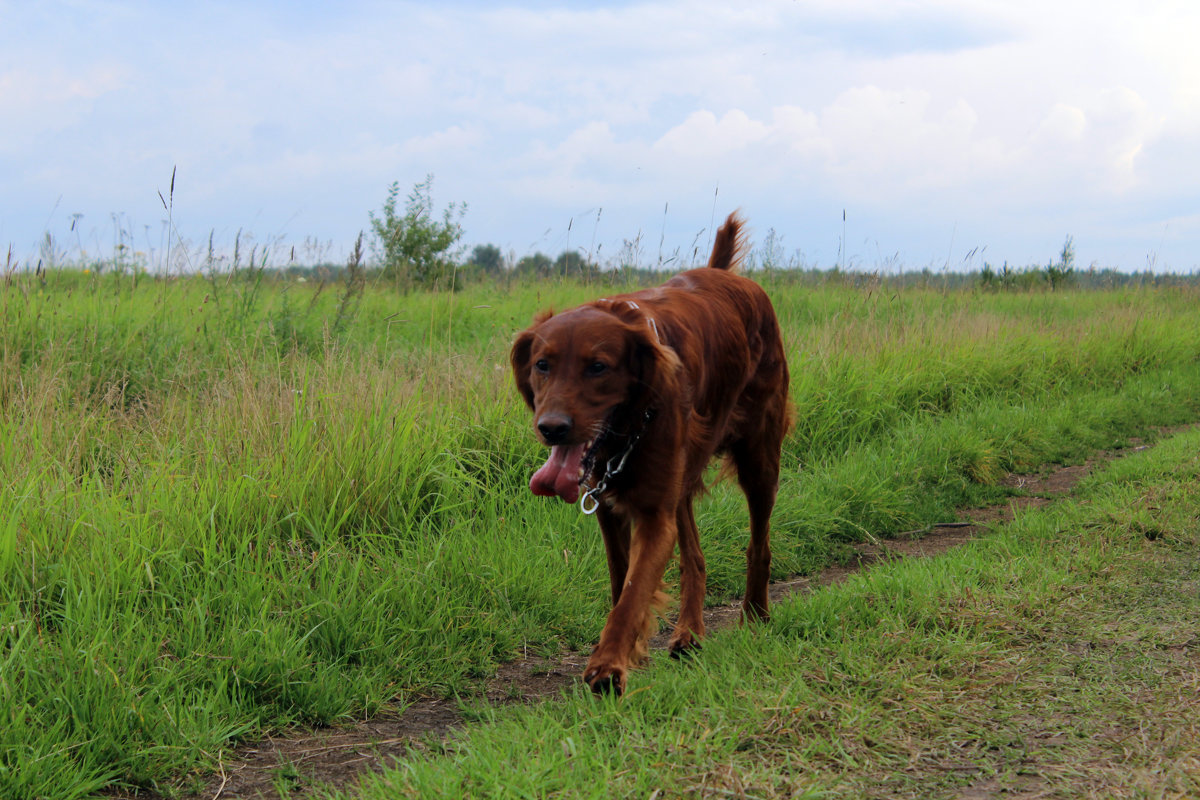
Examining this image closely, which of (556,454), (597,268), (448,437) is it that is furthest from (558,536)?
(597,268)

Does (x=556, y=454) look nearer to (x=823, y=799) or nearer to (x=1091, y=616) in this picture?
(x=823, y=799)

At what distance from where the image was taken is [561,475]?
8.94 ft

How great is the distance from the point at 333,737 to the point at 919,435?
458cm

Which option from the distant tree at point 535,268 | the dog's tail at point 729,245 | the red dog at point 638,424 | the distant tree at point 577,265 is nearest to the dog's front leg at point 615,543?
the red dog at point 638,424

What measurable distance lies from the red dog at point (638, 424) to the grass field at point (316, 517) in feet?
0.91

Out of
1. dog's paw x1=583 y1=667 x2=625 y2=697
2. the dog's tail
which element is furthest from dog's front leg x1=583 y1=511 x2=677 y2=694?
the dog's tail

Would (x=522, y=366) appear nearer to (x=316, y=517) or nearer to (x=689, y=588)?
(x=689, y=588)

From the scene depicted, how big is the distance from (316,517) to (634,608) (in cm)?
176

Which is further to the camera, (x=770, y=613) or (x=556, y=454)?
(x=770, y=613)

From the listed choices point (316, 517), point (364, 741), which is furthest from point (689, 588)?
point (316, 517)

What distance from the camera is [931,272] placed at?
433 inches

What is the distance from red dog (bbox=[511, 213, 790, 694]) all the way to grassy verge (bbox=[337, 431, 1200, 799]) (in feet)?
0.72

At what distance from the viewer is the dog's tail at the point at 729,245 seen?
432 centimetres

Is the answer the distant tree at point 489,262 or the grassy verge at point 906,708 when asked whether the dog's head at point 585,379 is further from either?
the distant tree at point 489,262
